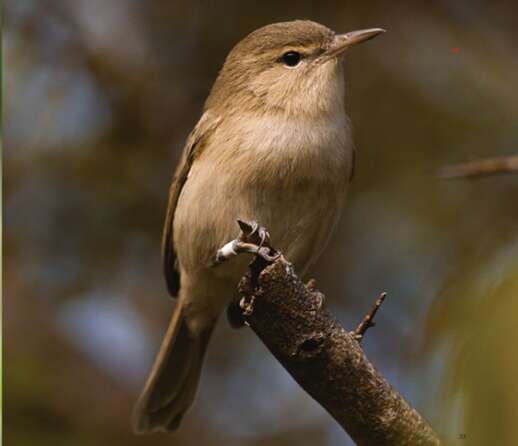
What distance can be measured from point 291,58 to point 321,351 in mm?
627

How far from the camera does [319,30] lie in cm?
154

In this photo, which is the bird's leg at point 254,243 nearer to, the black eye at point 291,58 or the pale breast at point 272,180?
the pale breast at point 272,180

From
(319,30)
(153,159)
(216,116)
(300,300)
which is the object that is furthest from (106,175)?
(300,300)

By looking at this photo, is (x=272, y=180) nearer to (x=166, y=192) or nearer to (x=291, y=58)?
(x=291, y=58)

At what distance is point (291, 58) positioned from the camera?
5.15 feet

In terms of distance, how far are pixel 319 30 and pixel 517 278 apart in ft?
2.50

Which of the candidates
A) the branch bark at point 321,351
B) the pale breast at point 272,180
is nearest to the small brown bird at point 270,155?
the pale breast at point 272,180

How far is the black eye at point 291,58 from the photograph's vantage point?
5.13 feet

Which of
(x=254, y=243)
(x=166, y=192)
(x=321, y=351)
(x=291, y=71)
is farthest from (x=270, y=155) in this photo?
(x=166, y=192)

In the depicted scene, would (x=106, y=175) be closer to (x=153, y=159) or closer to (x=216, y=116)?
(x=153, y=159)

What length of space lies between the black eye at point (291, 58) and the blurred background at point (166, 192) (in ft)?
0.58

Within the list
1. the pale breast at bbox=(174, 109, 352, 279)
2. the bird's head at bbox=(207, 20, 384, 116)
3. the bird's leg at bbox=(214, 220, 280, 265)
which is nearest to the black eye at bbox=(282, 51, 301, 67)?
the bird's head at bbox=(207, 20, 384, 116)

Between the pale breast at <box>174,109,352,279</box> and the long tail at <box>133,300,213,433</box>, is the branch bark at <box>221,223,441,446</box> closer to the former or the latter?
the pale breast at <box>174,109,352,279</box>

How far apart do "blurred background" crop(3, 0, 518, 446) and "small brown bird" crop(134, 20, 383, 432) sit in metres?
0.14
